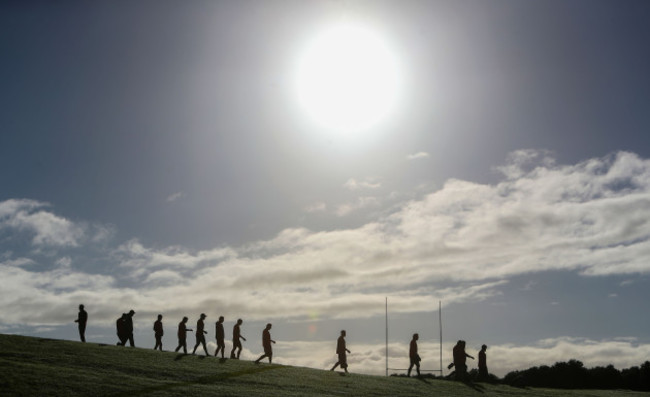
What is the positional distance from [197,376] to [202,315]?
9378mm

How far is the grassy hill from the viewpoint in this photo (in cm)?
2344

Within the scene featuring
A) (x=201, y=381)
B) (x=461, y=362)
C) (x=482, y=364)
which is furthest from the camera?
(x=482, y=364)

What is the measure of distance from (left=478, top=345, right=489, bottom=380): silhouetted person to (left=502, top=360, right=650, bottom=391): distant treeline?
33218mm

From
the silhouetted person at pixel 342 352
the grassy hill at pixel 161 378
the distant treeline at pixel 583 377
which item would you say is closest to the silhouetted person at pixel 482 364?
the grassy hill at pixel 161 378

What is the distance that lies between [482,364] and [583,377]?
43804mm

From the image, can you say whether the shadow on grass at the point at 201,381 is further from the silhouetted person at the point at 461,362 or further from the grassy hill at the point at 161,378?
the silhouetted person at the point at 461,362

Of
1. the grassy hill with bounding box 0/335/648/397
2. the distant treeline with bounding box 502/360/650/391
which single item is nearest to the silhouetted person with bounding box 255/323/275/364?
the grassy hill with bounding box 0/335/648/397

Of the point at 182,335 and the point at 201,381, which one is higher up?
the point at 182,335

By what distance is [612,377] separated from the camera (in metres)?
75.3

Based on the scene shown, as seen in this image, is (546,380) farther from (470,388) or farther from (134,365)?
(134,365)

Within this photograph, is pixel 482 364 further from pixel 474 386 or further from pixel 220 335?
pixel 220 335

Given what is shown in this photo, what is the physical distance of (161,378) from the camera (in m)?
27.1

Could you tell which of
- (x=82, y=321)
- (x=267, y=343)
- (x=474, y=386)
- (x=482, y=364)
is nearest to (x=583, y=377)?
(x=482, y=364)

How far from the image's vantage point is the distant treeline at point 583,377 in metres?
73.0
